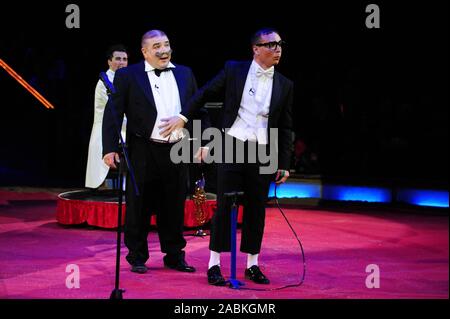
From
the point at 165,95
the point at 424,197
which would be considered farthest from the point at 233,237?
the point at 424,197

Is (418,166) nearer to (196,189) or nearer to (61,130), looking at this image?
(196,189)

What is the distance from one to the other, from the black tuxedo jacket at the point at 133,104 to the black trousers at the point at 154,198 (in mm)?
121

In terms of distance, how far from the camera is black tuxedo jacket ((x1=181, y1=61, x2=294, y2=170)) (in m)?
4.03

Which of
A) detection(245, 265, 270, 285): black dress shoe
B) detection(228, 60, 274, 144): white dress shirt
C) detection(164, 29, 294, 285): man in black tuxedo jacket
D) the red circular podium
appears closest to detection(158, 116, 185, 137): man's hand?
detection(164, 29, 294, 285): man in black tuxedo jacket

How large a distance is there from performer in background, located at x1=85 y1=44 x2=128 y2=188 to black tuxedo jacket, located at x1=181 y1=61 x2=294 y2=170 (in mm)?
2195

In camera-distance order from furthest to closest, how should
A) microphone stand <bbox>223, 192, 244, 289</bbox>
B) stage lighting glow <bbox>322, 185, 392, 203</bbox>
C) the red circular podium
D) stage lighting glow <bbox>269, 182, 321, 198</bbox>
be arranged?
1. stage lighting glow <bbox>269, 182, 321, 198</bbox>
2. stage lighting glow <bbox>322, 185, 392, 203</bbox>
3. the red circular podium
4. microphone stand <bbox>223, 192, 244, 289</bbox>

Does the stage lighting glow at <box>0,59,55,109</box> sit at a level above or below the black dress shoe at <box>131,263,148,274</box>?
above

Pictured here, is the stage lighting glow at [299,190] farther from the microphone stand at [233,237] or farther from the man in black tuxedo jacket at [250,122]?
the microphone stand at [233,237]

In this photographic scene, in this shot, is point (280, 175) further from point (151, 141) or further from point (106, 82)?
point (106, 82)

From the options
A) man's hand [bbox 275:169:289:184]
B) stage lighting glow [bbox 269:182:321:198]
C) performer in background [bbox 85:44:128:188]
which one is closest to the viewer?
man's hand [bbox 275:169:289:184]

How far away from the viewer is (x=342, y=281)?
4.21m

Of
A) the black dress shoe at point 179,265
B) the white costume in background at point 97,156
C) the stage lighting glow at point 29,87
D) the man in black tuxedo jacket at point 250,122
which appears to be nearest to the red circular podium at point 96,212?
the white costume in background at point 97,156

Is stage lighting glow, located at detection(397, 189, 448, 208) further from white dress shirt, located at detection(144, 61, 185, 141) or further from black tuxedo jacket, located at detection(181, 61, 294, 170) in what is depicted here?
white dress shirt, located at detection(144, 61, 185, 141)
